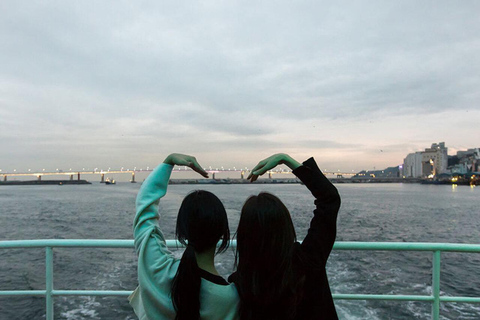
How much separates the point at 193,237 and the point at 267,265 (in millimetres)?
268

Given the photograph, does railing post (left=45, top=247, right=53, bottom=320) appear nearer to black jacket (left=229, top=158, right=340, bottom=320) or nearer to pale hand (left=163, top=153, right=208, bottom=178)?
pale hand (left=163, top=153, right=208, bottom=178)

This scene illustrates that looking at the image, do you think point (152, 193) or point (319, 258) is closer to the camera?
point (319, 258)

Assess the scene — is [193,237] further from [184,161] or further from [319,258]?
[319,258]

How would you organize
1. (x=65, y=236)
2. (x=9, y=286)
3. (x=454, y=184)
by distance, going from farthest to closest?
(x=454, y=184) → (x=65, y=236) → (x=9, y=286)

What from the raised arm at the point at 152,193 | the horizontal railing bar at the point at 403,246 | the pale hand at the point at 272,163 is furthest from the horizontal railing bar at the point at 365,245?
the pale hand at the point at 272,163

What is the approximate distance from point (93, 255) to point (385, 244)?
13.4m

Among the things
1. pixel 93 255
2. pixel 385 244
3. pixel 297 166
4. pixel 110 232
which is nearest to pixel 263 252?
pixel 297 166

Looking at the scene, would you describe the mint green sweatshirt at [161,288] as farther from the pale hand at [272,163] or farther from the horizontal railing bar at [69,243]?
the horizontal railing bar at [69,243]

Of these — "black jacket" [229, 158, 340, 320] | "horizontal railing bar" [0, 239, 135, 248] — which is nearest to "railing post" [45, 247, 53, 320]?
"horizontal railing bar" [0, 239, 135, 248]

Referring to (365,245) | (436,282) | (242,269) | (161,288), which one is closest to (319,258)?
(242,269)

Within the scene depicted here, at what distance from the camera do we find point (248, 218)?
3.54 ft

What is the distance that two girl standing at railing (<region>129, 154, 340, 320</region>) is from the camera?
106cm

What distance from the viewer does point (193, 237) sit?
1.13m

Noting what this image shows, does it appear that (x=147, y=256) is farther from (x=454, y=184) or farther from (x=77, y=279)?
(x=454, y=184)
